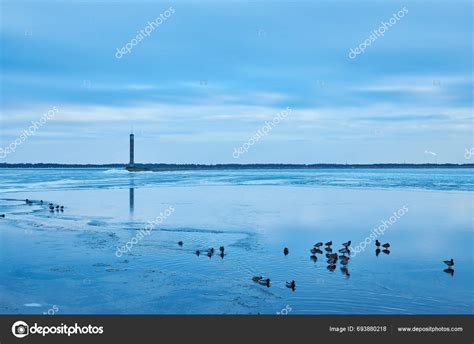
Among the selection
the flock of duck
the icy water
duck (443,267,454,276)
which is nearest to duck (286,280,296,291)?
the flock of duck

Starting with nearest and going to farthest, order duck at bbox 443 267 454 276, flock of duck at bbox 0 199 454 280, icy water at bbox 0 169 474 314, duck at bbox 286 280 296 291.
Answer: icy water at bbox 0 169 474 314 < duck at bbox 286 280 296 291 < flock of duck at bbox 0 199 454 280 < duck at bbox 443 267 454 276

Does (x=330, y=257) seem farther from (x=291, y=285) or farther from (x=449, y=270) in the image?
(x=449, y=270)

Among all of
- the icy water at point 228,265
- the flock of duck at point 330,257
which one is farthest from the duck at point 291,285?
→ the icy water at point 228,265

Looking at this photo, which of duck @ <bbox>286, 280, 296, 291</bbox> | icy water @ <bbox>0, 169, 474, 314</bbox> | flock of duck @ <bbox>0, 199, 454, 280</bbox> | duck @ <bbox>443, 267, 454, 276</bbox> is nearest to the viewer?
icy water @ <bbox>0, 169, 474, 314</bbox>

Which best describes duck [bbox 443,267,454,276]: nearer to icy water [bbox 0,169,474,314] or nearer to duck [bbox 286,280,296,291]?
icy water [bbox 0,169,474,314]

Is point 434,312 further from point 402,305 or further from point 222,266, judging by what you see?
point 222,266

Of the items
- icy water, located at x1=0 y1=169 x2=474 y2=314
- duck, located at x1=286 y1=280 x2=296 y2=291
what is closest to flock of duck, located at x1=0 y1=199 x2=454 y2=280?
duck, located at x1=286 y1=280 x2=296 y2=291

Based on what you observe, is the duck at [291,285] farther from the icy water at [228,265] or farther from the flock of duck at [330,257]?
the icy water at [228,265]

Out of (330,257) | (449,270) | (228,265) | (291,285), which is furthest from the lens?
(330,257)

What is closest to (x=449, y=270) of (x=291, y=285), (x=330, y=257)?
(x=330, y=257)

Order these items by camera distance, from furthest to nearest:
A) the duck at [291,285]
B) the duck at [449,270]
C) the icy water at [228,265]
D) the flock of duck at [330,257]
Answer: the duck at [449,270] → the flock of duck at [330,257] → the duck at [291,285] → the icy water at [228,265]

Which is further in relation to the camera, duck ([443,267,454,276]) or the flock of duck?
duck ([443,267,454,276])

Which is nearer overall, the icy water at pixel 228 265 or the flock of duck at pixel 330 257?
the icy water at pixel 228 265
